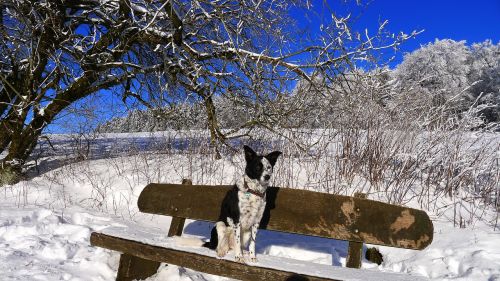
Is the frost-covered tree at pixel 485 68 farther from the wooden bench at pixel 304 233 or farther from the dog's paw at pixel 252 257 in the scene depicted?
the dog's paw at pixel 252 257

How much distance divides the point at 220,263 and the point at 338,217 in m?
1.02

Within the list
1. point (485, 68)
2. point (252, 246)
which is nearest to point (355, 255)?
point (252, 246)

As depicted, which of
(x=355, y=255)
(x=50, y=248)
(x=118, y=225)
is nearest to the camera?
(x=355, y=255)

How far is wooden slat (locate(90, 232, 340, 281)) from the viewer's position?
95.3 inches

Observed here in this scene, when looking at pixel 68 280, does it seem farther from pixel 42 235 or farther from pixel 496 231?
pixel 496 231

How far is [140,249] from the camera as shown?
9.82 feet

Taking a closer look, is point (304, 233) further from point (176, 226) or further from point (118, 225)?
point (118, 225)

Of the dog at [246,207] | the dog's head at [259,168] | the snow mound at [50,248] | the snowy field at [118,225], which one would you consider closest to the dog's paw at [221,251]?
the dog at [246,207]

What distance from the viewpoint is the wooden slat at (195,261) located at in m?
2.42

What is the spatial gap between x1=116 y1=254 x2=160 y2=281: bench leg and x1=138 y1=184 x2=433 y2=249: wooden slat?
67 cm

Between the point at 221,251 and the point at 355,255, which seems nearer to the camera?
the point at 221,251

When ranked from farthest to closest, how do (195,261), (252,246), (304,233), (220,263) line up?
(304,233) < (252,246) < (195,261) < (220,263)

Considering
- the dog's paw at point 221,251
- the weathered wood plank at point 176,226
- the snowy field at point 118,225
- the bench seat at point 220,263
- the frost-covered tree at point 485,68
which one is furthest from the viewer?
the frost-covered tree at point 485,68

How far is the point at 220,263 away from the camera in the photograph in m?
2.63
